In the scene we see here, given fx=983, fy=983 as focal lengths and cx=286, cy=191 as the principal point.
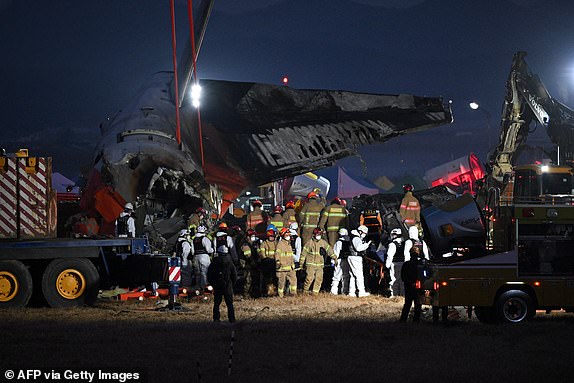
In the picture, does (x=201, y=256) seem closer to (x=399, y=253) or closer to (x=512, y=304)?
(x=399, y=253)

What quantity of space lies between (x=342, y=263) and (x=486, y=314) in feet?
24.8

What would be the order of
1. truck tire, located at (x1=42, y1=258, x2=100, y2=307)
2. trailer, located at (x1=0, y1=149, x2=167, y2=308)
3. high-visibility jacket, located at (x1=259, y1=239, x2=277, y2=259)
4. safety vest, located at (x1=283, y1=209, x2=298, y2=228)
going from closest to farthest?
1. trailer, located at (x1=0, y1=149, x2=167, y2=308)
2. truck tire, located at (x1=42, y1=258, x2=100, y2=307)
3. high-visibility jacket, located at (x1=259, y1=239, x2=277, y2=259)
4. safety vest, located at (x1=283, y1=209, x2=298, y2=228)

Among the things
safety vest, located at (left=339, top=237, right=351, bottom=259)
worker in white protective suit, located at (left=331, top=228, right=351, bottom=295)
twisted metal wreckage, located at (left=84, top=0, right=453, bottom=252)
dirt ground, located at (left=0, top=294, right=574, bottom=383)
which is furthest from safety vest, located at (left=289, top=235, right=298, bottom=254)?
dirt ground, located at (left=0, top=294, right=574, bottom=383)

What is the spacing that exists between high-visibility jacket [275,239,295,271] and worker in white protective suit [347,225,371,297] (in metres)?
1.47

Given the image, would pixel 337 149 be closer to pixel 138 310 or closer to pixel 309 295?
pixel 309 295

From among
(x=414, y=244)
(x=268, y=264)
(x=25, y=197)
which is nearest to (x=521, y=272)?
(x=414, y=244)

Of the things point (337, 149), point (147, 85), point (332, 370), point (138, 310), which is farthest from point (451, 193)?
point (332, 370)

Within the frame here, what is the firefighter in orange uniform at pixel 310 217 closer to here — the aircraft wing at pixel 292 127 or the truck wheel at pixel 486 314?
the aircraft wing at pixel 292 127

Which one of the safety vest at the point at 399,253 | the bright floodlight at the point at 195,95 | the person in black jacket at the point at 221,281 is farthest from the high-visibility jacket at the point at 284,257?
the bright floodlight at the point at 195,95

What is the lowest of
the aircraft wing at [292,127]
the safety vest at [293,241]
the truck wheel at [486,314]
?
the truck wheel at [486,314]

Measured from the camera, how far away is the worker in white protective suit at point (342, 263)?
2492 centimetres

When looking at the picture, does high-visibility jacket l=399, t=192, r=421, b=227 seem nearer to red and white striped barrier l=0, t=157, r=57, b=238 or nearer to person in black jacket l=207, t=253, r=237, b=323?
red and white striped barrier l=0, t=157, r=57, b=238

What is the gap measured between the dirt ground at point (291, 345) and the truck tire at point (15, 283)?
0.48 m

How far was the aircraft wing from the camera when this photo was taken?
32906 mm
